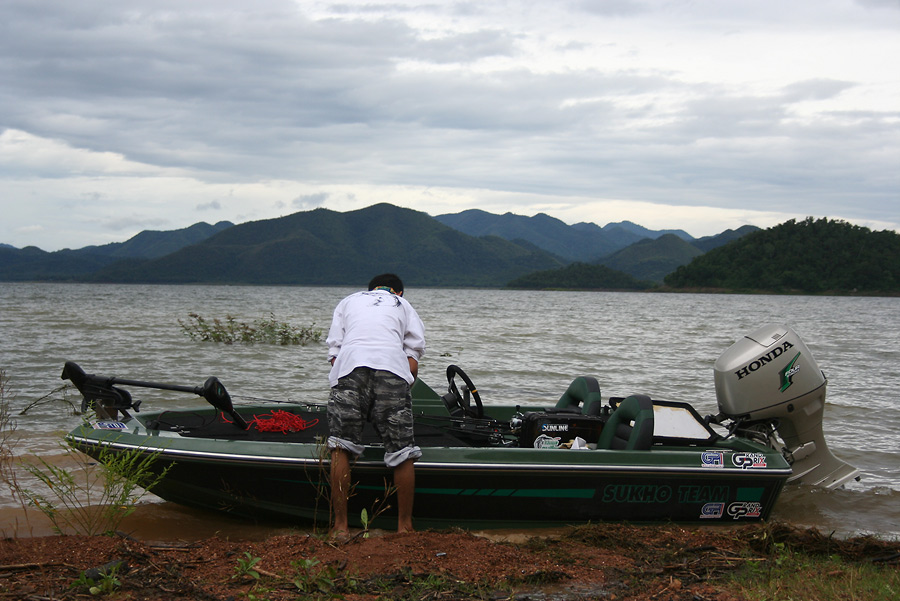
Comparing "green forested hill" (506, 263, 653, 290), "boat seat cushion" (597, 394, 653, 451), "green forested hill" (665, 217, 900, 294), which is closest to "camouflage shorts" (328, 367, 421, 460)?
"boat seat cushion" (597, 394, 653, 451)

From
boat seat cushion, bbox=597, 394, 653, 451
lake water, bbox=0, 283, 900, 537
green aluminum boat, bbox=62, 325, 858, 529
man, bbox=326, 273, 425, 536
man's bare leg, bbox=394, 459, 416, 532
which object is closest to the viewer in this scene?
man, bbox=326, 273, 425, 536

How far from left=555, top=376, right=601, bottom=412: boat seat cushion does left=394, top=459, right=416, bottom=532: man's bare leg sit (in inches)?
76.4

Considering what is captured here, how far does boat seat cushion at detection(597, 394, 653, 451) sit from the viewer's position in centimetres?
577

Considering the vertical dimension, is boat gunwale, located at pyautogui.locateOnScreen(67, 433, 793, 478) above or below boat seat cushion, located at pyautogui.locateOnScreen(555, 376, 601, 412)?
below

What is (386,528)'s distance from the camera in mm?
5789

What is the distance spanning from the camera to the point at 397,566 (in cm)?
421

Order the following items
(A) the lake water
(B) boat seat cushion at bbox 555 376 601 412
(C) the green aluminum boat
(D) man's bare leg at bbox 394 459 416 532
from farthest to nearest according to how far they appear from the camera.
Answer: (A) the lake water → (B) boat seat cushion at bbox 555 376 601 412 → (C) the green aluminum boat → (D) man's bare leg at bbox 394 459 416 532

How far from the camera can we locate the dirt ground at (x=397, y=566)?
3734 millimetres

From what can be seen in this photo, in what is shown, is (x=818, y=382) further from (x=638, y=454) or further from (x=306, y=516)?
(x=306, y=516)

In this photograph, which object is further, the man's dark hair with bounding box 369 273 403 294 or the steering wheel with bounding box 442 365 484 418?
the steering wheel with bounding box 442 365 484 418

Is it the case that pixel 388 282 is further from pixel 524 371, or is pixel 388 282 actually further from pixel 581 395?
pixel 524 371

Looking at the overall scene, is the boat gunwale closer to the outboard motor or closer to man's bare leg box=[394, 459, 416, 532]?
man's bare leg box=[394, 459, 416, 532]

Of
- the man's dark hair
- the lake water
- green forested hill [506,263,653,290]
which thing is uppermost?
green forested hill [506,263,653,290]

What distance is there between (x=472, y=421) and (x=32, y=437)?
5.47 meters
